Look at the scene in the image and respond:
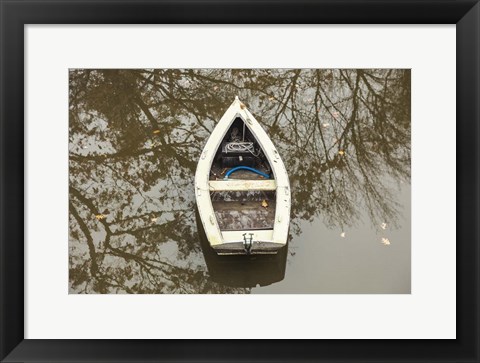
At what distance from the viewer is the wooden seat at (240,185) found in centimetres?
366

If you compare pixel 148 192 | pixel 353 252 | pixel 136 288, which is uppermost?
pixel 148 192

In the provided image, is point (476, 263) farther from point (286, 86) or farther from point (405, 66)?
point (286, 86)

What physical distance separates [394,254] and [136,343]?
2594mm

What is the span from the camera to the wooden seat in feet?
12.0

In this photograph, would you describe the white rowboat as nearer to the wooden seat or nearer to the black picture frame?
the wooden seat

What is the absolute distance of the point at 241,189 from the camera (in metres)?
3.64

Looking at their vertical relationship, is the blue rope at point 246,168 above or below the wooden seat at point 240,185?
above
